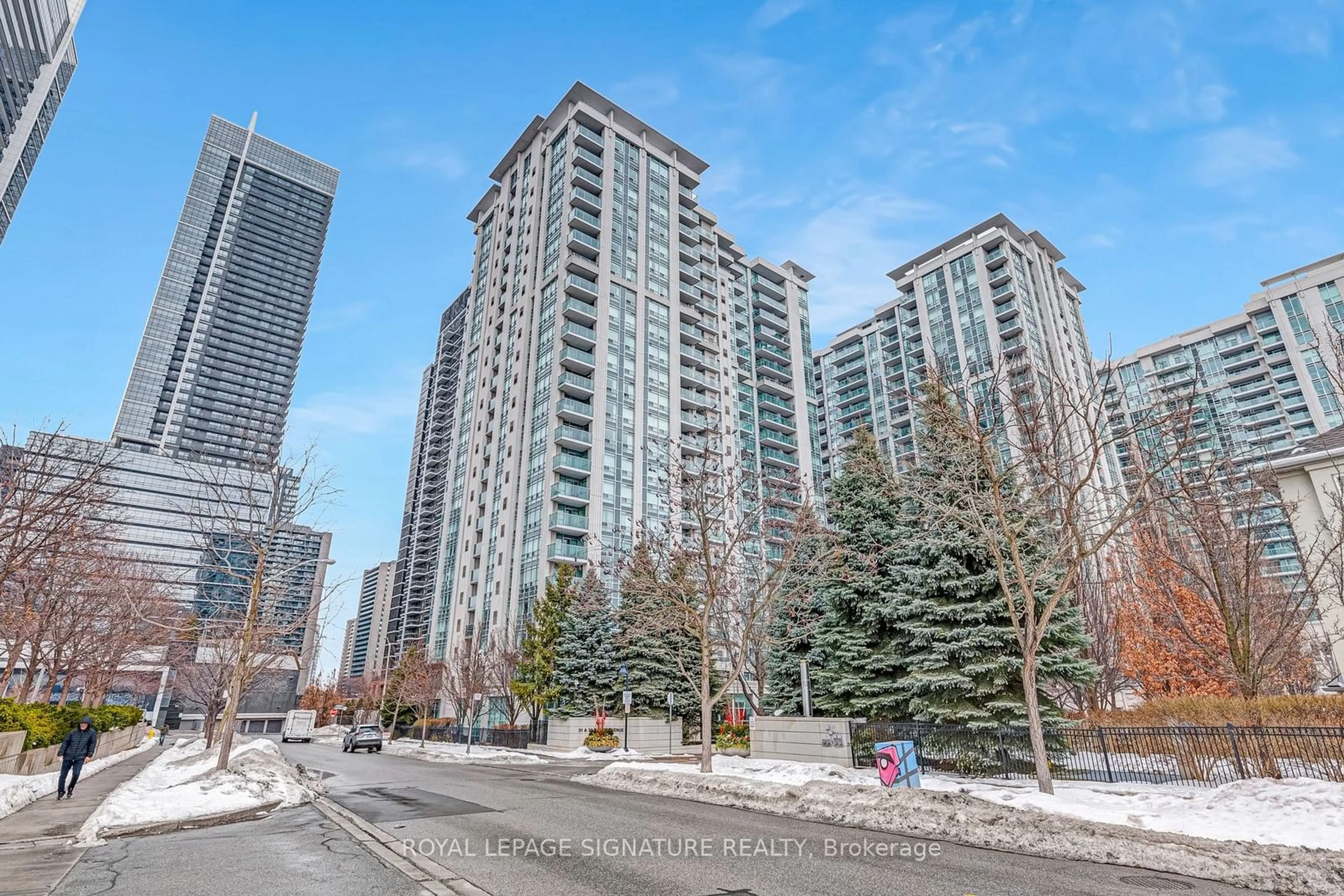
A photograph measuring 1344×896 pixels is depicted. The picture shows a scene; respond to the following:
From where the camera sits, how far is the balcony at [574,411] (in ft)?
189

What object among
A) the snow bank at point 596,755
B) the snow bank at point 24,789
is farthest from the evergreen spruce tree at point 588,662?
the snow bank at point 24,789

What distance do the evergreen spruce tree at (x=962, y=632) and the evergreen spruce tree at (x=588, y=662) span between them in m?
21.8

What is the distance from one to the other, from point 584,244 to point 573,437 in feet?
66.9

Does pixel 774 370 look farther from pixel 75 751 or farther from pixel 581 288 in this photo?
pixel 75 751

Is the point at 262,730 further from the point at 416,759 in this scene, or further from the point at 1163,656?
the point at 1163,656

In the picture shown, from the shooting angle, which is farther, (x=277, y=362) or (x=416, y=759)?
(x=277, y=362)

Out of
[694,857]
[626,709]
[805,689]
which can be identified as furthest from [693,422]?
[694,857]

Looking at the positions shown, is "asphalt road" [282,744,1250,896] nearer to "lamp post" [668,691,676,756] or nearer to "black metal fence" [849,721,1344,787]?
"black metal fence" [849,721,1344,787]

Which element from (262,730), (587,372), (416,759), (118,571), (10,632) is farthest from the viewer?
(262,730)

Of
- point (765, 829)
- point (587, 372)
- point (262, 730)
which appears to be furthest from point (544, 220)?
point (262, 730)

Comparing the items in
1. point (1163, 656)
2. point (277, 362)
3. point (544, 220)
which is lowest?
point (1163, 656)

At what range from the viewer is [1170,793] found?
12117 millimetres

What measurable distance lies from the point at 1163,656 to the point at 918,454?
15.6 m

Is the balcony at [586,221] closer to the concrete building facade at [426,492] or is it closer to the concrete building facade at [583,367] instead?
the concrete building facade at [583,367]
